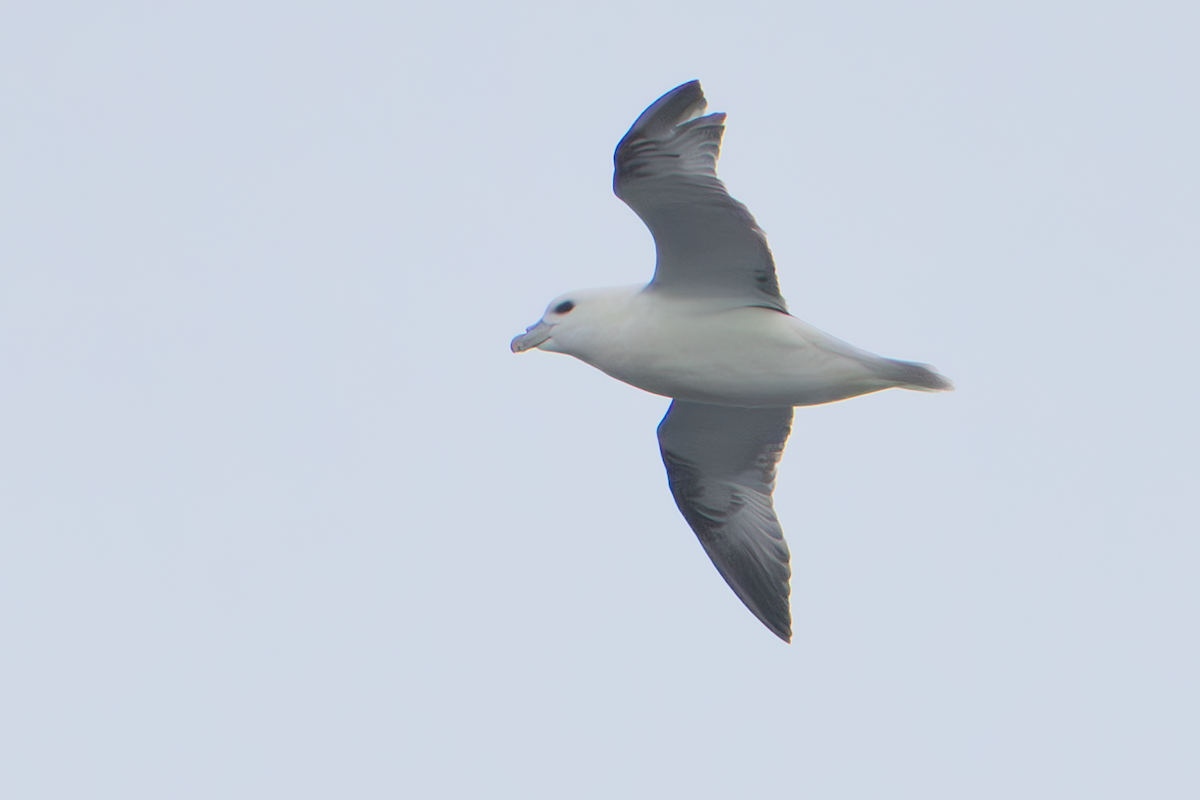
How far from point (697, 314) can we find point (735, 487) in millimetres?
1969

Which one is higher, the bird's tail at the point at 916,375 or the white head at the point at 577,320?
the white head at the point at 577,320

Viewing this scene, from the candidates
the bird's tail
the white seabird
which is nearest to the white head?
the white seabird

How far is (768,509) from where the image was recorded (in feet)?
35.0

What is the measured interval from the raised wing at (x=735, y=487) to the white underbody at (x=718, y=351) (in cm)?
114

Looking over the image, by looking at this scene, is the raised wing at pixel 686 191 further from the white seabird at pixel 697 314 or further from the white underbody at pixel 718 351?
the white underbody at pixel 718 351

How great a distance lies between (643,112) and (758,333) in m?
1.57

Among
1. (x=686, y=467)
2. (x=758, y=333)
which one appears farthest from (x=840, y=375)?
(x=686, y=467)

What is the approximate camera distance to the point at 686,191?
849 centimetres

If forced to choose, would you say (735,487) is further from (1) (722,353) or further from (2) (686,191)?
(2) (686,191)

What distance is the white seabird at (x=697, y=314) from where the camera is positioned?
8.45m

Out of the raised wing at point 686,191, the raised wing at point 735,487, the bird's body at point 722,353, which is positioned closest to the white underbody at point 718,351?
the bird's body at point 722,353

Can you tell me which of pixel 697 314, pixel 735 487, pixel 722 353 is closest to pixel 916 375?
pixel 722 353

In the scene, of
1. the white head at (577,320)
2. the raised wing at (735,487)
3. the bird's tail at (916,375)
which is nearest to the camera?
the bird's tail at (916,375)

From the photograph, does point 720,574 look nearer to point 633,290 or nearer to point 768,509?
point 768,509
